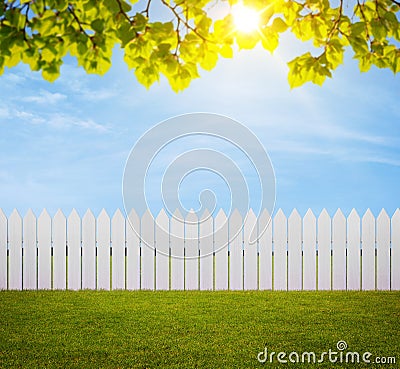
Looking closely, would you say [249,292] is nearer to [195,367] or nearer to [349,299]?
[349,299]

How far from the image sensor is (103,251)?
29.5ft

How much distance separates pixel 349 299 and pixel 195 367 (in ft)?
14.1

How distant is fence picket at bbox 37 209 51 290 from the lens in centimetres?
912

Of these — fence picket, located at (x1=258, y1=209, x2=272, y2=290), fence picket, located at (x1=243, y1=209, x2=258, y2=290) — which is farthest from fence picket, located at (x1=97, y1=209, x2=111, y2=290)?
fence picket, located at (x1=258, y1=209, x2=272, y2=290)

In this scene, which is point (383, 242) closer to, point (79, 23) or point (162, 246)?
point (162, 246)

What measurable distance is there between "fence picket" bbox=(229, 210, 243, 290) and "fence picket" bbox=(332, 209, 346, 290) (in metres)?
1.81

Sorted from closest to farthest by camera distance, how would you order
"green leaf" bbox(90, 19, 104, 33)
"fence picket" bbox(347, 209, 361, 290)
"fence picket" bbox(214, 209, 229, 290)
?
1. "green leaf" bbox(90, 19, 104, 33)
2. "fence picket" bbox(214, 209, 229, 290)
3. "fence picket" bbox(347, 209, 361, 290)

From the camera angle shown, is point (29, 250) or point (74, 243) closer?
point (74, 243)

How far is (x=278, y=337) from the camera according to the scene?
236 inches

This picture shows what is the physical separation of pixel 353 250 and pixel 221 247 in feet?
8.43

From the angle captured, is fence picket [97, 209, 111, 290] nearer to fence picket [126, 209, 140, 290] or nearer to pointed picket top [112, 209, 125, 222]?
pointed picket top [112, 209, 125, 222]

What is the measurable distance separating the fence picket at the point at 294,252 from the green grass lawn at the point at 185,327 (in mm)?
326

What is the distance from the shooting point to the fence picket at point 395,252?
933 cm

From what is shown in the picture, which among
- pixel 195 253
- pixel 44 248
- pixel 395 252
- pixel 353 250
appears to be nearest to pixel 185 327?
pixel 195 253
